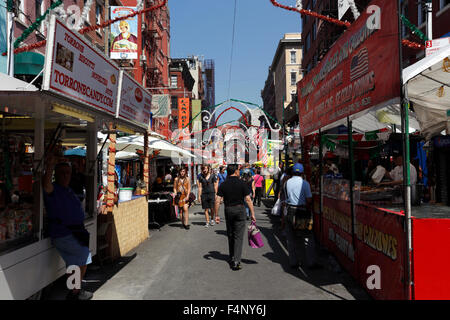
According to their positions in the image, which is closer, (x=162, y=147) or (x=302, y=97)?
(x=302, y=97)

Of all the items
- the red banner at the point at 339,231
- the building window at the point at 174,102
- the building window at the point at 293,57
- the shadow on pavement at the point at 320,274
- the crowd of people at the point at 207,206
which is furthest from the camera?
the building window at the point at 293,57

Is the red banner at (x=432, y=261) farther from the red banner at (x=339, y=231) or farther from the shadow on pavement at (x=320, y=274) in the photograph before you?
the red banner at (x=339, y=231)

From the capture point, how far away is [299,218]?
6.87m

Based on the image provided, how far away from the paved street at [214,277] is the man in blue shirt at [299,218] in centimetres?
27

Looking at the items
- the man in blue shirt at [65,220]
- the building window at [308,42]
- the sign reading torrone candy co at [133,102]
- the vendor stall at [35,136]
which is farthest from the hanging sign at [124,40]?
the building window at [308,42]

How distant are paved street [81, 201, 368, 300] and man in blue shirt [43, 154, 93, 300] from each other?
80 centimetres

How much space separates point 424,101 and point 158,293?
18.7 ft

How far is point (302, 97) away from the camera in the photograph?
10.2 m

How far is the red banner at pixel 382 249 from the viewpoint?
445 centimetres

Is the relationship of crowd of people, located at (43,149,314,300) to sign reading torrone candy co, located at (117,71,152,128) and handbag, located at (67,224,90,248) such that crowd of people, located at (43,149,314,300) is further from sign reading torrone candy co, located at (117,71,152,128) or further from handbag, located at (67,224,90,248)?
sign reading torrone candy co, located at (117,71,152,128)

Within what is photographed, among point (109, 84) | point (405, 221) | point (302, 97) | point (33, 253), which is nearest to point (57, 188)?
A: point (33, 253)

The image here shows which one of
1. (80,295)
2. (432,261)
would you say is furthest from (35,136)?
(432,261)

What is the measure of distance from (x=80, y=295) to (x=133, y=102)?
4.03 metres
